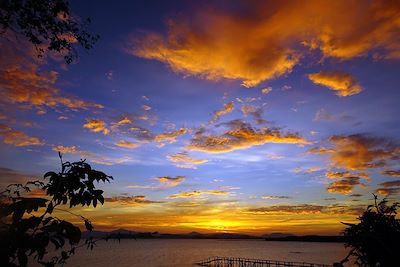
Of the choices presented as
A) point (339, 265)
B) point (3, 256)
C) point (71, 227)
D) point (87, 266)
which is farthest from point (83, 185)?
point (87, 266)

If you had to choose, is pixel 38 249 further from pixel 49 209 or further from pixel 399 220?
pixel 399 220

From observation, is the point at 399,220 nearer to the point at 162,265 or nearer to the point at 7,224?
the point at 7,224

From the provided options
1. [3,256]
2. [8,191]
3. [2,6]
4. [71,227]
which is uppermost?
[2,6]

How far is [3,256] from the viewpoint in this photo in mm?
2701

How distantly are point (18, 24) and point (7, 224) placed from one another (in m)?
6.54

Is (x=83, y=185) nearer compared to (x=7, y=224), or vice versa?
(x=7, y=224)

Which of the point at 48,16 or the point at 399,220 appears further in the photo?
the point at 399,220

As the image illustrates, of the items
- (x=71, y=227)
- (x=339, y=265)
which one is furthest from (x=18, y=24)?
(x=339, y=265)

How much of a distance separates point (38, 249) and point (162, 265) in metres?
132

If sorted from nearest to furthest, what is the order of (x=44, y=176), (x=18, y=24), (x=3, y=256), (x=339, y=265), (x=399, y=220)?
(x=339, y=265) < (x=3, y=256) < (x=44, y=176) < (x=18, y=24) < (x=399, y=220)

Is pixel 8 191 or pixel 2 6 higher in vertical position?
pixel 2 6

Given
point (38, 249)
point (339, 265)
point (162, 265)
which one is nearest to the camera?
point (339, 265)

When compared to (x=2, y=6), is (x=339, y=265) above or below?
below

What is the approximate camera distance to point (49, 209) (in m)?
3.16
